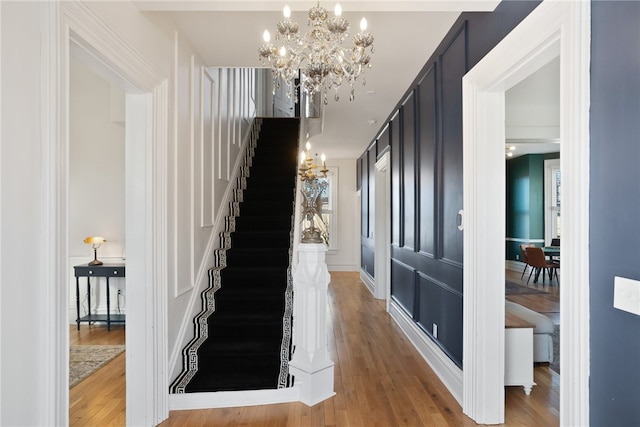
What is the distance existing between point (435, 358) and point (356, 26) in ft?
9.63

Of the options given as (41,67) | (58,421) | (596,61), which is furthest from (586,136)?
(58,421)

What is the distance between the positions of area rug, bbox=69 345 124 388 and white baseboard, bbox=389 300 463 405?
3099 millimetres

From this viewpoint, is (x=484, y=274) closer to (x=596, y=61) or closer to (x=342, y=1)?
(x=596, y=61)

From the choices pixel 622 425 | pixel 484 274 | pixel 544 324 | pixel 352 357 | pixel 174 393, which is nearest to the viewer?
pixel 622 425

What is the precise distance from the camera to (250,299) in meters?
3.73

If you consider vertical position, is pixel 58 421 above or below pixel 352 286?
above

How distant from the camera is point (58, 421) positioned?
1.63 metres

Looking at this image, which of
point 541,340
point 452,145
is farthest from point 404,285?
point 452,145

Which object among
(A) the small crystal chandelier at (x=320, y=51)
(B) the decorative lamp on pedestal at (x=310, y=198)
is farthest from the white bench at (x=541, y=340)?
(A) the small crystal chandelier at (x=320, y=51)

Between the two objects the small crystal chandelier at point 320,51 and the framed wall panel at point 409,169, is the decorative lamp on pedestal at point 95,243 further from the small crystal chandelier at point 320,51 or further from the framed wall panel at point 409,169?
the framed wall panel at point 409,169

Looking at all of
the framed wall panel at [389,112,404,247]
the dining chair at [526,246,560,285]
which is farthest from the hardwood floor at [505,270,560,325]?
the framed wall panel at [389,112,404,247]

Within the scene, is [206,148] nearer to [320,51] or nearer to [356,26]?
[356,26]

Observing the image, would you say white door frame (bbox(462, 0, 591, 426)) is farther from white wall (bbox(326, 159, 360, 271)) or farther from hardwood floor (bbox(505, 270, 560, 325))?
white wall (bbox(326, 159, 360, 271))

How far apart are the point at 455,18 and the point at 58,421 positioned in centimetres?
345
